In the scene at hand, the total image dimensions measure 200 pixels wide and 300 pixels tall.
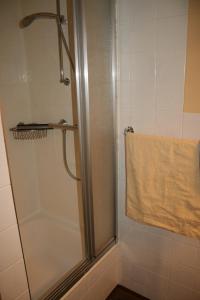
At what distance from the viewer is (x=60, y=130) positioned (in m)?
1.65

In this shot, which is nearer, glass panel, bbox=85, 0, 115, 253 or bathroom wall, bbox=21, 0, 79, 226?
glass panel, bbox=85, 0, 115, 253

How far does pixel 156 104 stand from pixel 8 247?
979 mm

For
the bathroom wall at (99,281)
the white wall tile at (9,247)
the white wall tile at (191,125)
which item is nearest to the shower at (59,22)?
the white wall tile at (191,125)

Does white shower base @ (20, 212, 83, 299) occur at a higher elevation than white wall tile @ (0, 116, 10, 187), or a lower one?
lower

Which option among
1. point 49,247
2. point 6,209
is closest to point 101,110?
point 6,209

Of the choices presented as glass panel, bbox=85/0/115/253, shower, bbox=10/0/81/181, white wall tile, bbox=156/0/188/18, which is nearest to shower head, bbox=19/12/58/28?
shower, bbox=10/0/81/181

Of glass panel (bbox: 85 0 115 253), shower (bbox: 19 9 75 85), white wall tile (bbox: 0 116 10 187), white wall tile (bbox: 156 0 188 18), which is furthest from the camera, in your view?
shower (bbox: 19 9 75 85)

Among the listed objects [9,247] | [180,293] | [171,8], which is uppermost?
[171,8]

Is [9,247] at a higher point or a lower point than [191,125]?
lower

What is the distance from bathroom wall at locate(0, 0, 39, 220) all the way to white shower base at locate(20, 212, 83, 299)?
151 millimetres

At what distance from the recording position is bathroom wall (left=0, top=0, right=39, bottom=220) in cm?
156

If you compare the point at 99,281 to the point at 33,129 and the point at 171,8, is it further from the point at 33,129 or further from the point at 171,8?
the point at 171,8

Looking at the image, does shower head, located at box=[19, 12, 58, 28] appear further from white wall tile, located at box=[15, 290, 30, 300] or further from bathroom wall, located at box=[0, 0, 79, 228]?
white wall tile, located at box=[15, 290, 30, 300]

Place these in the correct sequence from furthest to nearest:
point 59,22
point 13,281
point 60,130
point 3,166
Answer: point 60,130 → point 59,22 → point 13,281 → point 3,166
